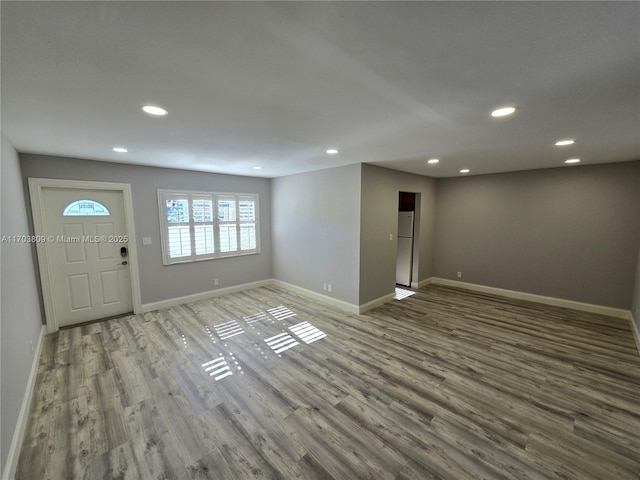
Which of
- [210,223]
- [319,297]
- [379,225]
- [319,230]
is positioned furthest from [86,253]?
[379,225]

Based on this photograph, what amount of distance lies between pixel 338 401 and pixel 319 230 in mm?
2992

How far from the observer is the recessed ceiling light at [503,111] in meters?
1.94

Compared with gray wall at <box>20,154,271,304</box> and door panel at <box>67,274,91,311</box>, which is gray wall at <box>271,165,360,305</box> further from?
door panel at <box>67,274,91,311</box>

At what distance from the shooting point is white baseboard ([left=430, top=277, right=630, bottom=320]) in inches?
162

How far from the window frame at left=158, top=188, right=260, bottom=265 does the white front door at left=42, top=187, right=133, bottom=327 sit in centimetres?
55

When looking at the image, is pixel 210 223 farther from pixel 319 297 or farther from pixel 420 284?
pixel 420 284

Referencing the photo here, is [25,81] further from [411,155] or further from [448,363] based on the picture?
[448,363]

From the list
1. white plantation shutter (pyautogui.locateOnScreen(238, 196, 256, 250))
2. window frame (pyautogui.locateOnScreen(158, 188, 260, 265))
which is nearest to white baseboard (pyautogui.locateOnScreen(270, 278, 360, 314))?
window frame (pyautogui.locateOnScreen(158, 188, 260, 265))

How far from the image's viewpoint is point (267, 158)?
12.0 feet

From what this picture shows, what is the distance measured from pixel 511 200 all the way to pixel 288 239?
4.46m

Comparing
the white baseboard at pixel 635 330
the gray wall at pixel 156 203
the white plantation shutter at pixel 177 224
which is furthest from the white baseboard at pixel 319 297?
the white baseboard at pixel 635 330

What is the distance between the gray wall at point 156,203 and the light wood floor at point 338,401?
0.91 meters

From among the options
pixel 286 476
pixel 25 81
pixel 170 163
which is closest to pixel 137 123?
pixel 25 81

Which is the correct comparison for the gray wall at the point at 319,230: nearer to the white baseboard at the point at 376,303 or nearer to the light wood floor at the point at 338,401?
the white baseboard at the point at 376,303
